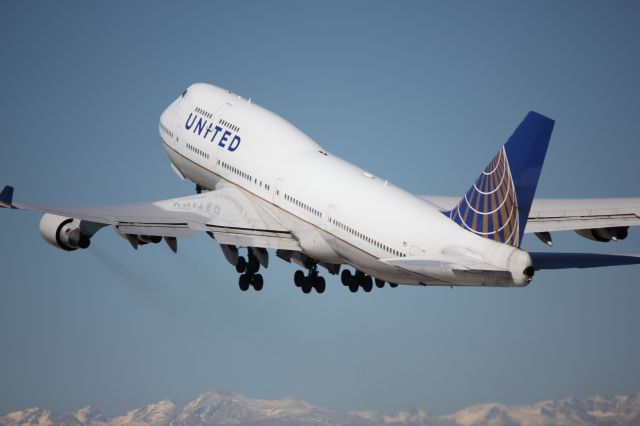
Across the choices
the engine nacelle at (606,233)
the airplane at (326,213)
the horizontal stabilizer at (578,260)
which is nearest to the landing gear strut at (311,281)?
the airplane at (326,213)

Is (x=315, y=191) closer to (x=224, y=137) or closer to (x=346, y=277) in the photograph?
(x=346, y=277)

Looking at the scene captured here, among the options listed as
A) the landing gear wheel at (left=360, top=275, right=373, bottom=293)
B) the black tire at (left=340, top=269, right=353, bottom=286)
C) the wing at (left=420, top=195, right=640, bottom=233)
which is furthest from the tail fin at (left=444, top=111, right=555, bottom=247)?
the black tire at (left=340, top=269, right=353, bottom=286)

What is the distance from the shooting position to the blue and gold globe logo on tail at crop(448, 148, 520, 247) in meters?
38.5

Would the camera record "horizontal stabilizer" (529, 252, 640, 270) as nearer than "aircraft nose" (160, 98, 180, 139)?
Yes

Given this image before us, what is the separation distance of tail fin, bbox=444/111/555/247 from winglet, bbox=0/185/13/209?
1893cm

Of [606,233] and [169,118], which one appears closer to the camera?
[606,233]

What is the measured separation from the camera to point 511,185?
125ft

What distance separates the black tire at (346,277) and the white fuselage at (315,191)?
3.75m

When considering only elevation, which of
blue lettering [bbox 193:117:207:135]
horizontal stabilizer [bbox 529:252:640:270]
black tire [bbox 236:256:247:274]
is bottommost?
horizontal stabilizer [bbox 529:252:640:270]

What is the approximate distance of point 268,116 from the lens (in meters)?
57.2

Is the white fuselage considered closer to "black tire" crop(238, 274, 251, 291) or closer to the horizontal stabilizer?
the horizontal stabilizer

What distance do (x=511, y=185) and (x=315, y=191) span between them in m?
12.7

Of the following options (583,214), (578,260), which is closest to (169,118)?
(583,214)

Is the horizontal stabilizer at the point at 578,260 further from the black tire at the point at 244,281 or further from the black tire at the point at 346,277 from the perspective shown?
the black tire at the point at 244,281
